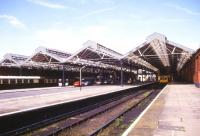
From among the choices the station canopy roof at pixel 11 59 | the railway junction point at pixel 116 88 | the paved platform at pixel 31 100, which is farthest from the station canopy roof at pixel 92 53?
the station canopy roof at pixel 11 59

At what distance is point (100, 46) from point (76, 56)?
24.2ft

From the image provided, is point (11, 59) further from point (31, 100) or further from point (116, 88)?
point (31, 100)

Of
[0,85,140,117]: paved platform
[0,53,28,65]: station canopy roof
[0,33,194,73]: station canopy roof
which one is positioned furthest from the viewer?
[0,53,28,65]: station canopy roof

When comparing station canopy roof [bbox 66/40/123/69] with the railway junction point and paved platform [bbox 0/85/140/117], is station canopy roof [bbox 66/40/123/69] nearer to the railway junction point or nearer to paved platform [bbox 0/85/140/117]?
the railway junction point

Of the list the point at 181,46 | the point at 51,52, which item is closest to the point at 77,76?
the point at 51,52

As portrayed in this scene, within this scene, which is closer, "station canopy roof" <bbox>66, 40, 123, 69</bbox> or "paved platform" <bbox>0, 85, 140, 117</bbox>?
"paved platform" <bbox>0, 85, 140, 117</bbox>

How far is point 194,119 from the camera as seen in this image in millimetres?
13641

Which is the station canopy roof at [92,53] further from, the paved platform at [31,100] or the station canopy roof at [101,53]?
the paved platform at [31,100]

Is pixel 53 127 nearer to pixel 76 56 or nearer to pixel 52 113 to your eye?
pixel 52 113

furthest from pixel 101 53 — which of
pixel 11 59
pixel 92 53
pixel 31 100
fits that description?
pixel 11 59

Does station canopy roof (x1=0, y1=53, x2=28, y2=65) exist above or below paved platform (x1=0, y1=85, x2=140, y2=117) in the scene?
above

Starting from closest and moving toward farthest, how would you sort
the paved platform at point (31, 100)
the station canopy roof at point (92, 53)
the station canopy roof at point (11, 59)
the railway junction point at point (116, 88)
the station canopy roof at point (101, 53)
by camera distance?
the railway junction point at point (116, 88)
the paved platform at point (31, 100)
the station canopy roof at point (101, 53)
the station canopy roof at point (92, 53)
the station canopy roof at point (11, 59)

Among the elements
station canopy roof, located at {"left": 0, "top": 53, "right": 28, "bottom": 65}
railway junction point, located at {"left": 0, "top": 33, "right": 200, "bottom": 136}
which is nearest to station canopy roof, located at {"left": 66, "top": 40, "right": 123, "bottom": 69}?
railway junction point, located at {"left": 0, "top": 33, "right": 200, "bottom": 136}

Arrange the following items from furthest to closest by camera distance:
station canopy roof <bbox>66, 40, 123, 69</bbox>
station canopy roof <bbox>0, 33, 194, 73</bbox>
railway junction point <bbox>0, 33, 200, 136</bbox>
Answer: station canopy roof <bbox>66, 40, 123, 69</bbox> < station canopy roof <bbox>0, 33, 194, 73</bbox> < railway junction point <bbox>0, 33, 200, 136</bbox>
